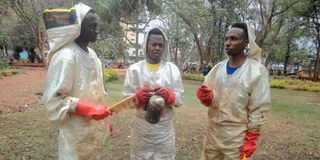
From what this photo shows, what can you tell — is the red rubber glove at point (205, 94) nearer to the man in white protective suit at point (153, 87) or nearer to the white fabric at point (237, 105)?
the white fabric at point (237, 105)

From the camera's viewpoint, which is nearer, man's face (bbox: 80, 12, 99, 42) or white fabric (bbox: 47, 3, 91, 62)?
white fabric (bbox: 47, 3, 91, 62)

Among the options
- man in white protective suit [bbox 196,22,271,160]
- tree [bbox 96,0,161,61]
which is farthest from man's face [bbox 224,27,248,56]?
tree [bbox 96,0,161,61]

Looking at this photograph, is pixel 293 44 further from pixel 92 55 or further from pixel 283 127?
pixel 92 55

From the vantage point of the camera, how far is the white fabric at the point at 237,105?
8.98ft

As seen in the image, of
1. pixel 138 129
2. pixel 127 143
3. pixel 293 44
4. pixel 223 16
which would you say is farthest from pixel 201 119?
pixel 293 44

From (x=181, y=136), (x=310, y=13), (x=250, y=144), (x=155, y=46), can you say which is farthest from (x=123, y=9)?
(x=250, y=144)

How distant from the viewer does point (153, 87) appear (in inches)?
113

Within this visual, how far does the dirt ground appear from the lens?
4.92m

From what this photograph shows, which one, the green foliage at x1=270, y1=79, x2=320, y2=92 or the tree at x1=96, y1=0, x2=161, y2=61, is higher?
the tree at x1=96, y1=0, x2=161, y2=61

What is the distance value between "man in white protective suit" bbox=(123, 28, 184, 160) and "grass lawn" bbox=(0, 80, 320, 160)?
6.18 ft

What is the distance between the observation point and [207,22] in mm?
20375

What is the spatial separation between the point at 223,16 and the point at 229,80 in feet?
55.0

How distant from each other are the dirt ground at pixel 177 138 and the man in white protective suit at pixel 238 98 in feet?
6.70

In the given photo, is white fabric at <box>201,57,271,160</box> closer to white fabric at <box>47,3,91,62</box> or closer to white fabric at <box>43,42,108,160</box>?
white fabric at <box>43,42,108,160</box>
